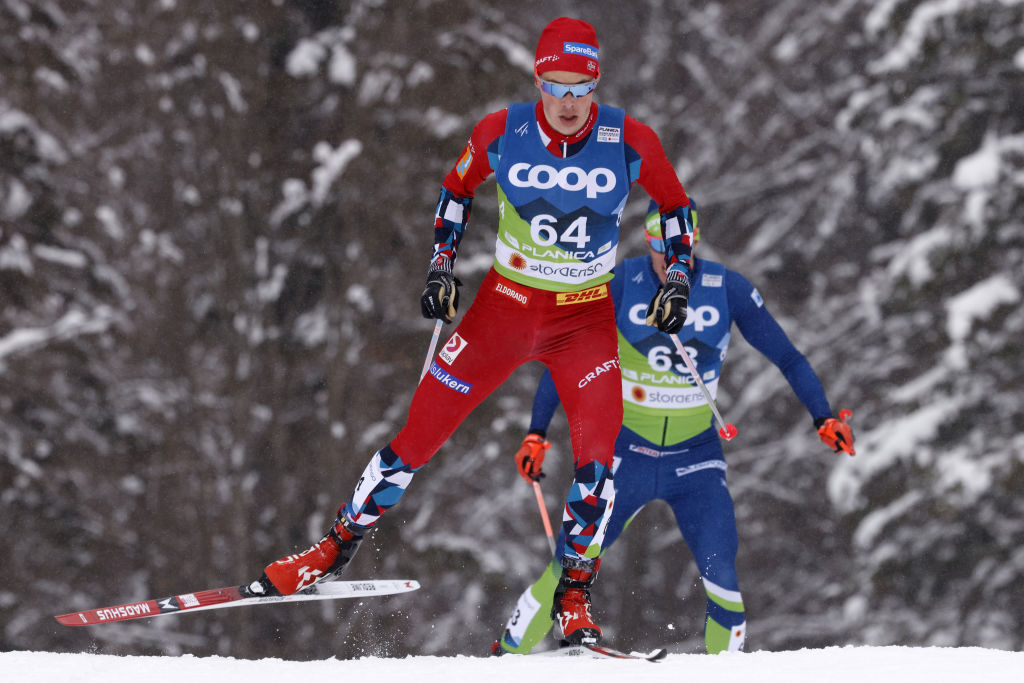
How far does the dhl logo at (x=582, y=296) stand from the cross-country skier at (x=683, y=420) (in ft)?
3.11

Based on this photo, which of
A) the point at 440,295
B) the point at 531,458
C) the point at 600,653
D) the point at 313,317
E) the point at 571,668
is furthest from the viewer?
the point at 313,317

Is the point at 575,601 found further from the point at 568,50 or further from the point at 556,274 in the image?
the point at 568,50

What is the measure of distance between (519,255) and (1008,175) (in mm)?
8479

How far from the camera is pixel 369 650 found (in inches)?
546

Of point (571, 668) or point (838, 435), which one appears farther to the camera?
point (838, 435)

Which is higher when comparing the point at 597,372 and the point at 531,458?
the point at 597,372

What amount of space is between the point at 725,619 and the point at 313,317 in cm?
958

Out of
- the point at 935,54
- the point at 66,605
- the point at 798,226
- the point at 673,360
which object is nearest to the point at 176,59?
the point at 66,605

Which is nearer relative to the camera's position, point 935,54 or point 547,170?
point 547,170

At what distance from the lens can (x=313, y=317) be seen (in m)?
14.3

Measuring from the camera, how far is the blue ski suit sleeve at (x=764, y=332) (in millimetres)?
5520

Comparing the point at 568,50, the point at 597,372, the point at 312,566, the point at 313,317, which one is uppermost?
the point at 313,317

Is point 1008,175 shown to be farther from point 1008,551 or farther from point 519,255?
point 519,255

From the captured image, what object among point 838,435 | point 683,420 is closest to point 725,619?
point 683,420
